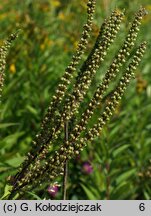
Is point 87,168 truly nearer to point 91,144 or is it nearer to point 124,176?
point 91,144

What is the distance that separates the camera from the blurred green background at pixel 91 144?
3.61 metres

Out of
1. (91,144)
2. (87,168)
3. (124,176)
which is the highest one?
(91,144)

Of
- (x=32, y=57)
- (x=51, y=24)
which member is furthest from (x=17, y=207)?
(x=51, y=24)

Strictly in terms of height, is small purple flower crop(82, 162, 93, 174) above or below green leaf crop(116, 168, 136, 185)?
above

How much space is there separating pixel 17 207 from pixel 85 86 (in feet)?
1.73

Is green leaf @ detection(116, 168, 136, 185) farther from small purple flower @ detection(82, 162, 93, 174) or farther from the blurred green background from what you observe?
small purple flower @ detection(82, 162, 93, 174)

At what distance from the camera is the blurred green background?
3.61 metres

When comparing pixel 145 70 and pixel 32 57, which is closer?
pixel 32 57

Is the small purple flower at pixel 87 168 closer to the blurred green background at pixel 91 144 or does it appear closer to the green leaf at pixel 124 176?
the blurred green background at pixel 91 144

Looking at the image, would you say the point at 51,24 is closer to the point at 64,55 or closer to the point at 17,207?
the point at 64,55

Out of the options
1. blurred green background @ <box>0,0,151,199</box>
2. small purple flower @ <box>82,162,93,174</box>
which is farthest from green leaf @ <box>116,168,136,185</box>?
small purple flower @ <box>82,162,93,174</box>

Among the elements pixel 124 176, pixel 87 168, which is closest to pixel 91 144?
pixel 87 168

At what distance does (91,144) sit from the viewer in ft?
13.4

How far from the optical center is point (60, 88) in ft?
6.46
